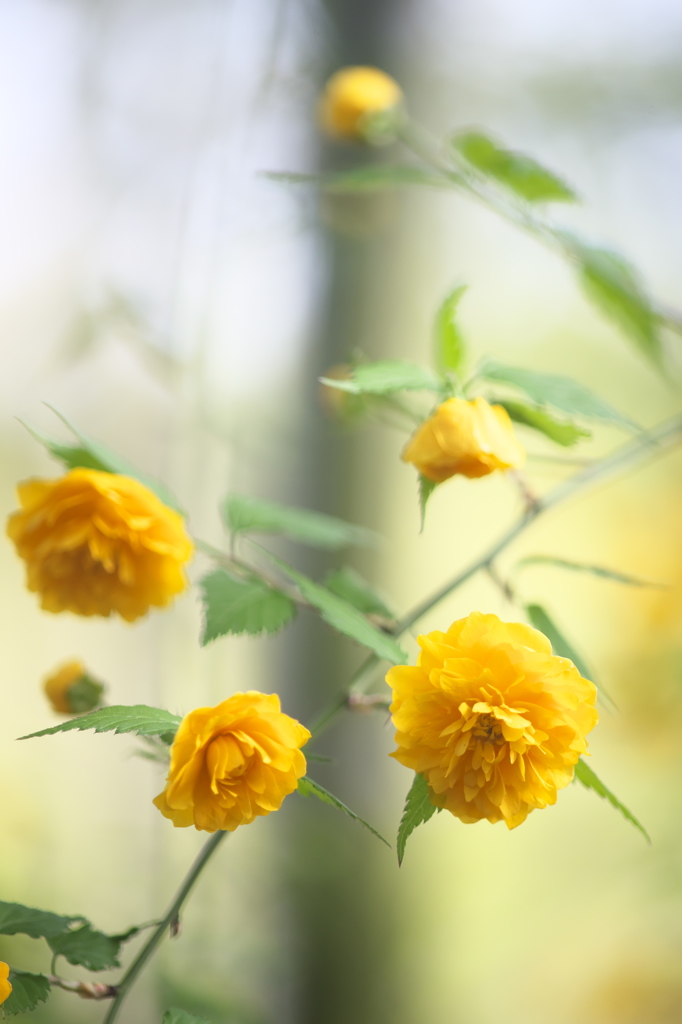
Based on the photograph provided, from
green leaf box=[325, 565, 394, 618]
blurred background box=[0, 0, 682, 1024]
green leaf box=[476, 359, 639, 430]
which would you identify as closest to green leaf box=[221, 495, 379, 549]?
green leaf box=[325, 565, 394, 618]

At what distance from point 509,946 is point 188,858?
0.31m

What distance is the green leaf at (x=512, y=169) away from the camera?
369 millimetres

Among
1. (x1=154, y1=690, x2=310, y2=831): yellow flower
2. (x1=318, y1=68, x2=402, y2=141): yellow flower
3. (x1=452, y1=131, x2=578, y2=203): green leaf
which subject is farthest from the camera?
(x1=318, y1=68, x2=402, y2=141): yellow flower

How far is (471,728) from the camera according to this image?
23 centimetres

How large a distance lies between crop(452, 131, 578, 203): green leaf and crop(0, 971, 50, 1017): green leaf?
1.34 feet

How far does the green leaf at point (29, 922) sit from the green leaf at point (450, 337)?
273mm

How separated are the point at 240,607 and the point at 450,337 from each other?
0.15 m

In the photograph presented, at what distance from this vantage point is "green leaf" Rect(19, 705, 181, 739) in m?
0.25

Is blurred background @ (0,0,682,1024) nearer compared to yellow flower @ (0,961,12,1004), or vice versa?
yellow flower @ (0,961,12,1004)

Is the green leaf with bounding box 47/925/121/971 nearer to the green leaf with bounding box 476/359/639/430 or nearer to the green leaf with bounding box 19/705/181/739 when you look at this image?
the green leaf with bounding box 19/705/181/739

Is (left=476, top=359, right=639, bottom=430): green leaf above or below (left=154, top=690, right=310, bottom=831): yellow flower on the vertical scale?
above

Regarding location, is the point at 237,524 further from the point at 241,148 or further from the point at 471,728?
the point at 241,148

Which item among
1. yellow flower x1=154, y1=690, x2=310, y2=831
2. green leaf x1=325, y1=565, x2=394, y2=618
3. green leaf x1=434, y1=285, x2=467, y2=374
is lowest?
green leaf x1=325, y1=565, x2=394, y2=618

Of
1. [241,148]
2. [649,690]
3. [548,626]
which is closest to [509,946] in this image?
[649,690]
